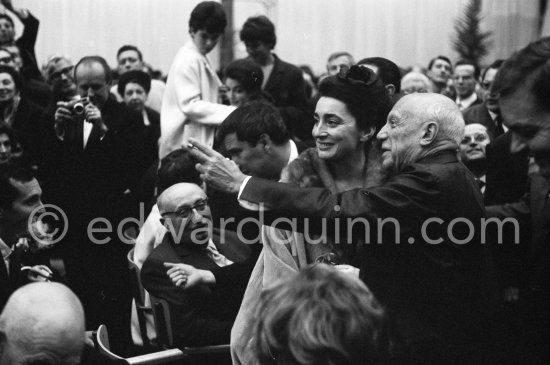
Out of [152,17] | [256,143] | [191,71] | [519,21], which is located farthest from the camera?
[519,21]

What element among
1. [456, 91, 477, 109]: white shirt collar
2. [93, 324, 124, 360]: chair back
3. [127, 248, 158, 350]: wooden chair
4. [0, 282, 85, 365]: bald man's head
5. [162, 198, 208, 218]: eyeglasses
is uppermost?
[0, 282, 85, 365]: bald man's head

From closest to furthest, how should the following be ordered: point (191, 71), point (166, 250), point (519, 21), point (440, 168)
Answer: point (440, 168), point (166, 250), point (191, 71), point (519, 21)

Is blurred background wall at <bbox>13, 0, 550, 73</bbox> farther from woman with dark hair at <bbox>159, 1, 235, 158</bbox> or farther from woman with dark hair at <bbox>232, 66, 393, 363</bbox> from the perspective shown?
woman with dark hair at <bbox>232, 66, 393, 363</bbox>

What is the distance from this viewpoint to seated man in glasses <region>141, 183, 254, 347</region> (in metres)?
4.40

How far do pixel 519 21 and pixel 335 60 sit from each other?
5575 millimetres

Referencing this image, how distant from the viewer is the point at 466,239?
10.5ft

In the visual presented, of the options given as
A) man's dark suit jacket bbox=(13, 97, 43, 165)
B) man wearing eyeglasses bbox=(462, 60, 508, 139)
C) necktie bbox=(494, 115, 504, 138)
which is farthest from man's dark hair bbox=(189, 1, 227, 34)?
necktie bbox=(494, 115, 504, 138)

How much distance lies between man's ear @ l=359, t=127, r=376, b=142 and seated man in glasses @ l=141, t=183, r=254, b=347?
958 millimetres

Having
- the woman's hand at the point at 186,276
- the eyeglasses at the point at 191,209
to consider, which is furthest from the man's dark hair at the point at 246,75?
the woman's hand at the point at 186,276

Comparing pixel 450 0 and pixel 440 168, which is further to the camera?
pixel 450 0

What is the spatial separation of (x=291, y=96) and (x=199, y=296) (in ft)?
11.4

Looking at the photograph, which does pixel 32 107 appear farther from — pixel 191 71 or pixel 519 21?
pixel 519 21

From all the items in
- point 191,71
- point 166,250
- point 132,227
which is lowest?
point 132,227

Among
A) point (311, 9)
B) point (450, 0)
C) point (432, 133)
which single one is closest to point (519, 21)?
point (450, 0)
